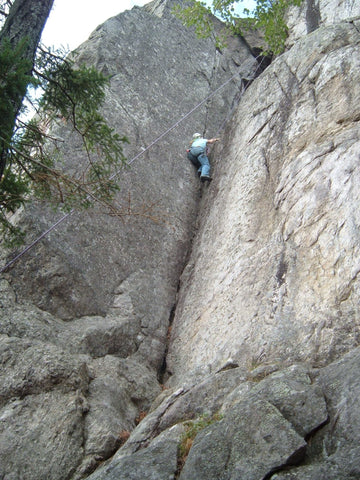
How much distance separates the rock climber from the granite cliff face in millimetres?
297

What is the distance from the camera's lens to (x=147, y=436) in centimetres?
538

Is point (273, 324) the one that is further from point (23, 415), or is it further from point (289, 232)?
point (23, 415)

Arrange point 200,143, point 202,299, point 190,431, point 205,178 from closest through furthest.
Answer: point 190,431 → point 202,299 → point 205,178 → point 200,143

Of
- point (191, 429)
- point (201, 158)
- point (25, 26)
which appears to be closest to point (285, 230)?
point (191, 429)

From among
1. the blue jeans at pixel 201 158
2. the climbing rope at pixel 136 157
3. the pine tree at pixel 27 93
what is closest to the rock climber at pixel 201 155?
the blue jeans at pixel 201 158

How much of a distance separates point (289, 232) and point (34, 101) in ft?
13.1

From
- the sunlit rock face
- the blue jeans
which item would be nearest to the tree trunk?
the sunlit rock face

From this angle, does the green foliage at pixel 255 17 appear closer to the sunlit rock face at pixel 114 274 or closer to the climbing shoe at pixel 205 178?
the sunlit rock face at pixel 114 274

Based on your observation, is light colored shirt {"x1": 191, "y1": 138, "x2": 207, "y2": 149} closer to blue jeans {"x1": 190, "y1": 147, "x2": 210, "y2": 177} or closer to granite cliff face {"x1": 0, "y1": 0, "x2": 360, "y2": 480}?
blue jeans {"x1": 190, "y1": 147, "x2": 210, "y2": 177}

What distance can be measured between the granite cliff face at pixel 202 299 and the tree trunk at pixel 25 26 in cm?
254

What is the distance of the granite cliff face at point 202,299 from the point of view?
453 cm

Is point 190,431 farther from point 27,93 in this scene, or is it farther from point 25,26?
point 25,26

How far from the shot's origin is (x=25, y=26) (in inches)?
259

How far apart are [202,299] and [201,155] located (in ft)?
13.6
